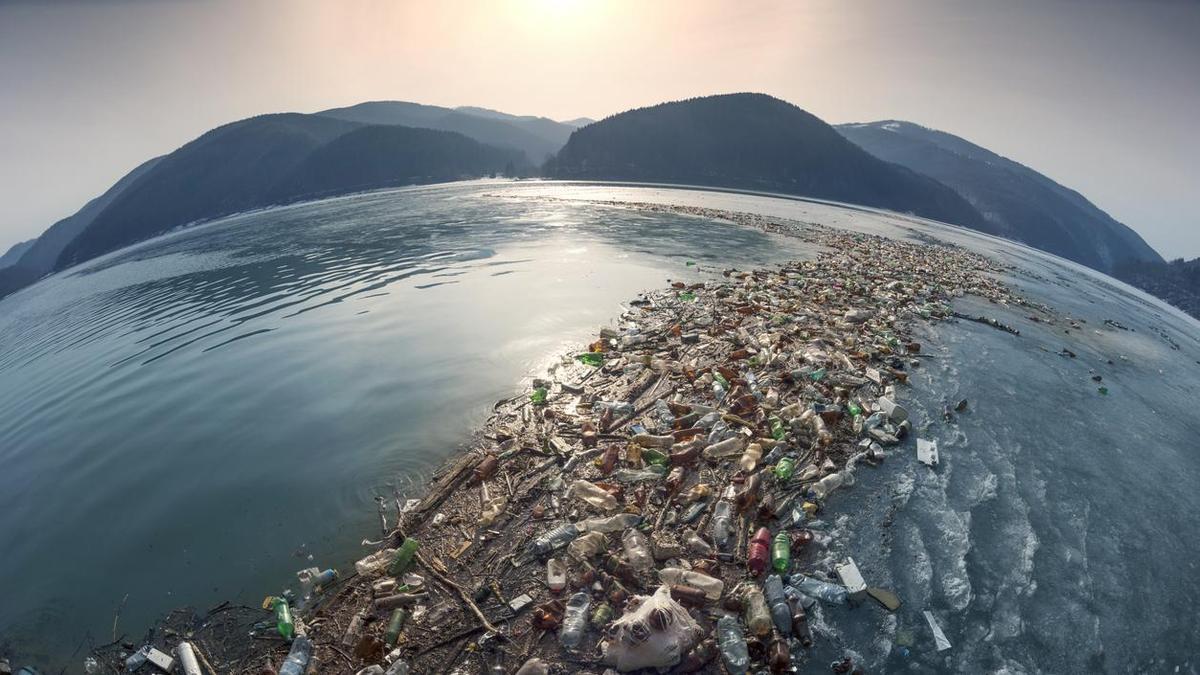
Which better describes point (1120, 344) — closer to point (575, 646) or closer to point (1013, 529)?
point (1013, 529)

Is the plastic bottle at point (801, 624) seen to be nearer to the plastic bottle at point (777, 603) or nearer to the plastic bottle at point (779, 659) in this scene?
the plastic bottle at point (777, 603)

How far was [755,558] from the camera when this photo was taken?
482 cm

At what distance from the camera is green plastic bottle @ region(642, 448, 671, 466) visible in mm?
6602

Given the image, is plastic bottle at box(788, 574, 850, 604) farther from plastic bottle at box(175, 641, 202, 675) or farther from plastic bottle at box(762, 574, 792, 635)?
plastic bottle at box(175, 641, 202, 675)

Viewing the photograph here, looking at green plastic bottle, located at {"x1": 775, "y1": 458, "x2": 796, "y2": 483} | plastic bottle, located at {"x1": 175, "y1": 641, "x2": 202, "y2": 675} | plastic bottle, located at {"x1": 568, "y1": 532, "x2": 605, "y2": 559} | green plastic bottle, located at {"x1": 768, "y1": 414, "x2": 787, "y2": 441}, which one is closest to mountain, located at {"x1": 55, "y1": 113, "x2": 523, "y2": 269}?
green plastic bottle, located at {"x1": 768, "y1": 414, "x2": 787, "y2": 441}

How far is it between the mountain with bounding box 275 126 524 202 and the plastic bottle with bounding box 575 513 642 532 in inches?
6408

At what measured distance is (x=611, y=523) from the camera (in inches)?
216

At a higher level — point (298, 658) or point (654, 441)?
point (654, 441)

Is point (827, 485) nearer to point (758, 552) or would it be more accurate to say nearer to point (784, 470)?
point (784, 470)

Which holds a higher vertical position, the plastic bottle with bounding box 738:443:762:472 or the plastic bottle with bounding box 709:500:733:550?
the plastic bottle with bounding box 738:443:762:472

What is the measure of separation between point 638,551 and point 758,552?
1.32 metres

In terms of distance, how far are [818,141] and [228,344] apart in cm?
16080

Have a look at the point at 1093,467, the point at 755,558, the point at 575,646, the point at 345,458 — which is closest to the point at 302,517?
the point at 345,458

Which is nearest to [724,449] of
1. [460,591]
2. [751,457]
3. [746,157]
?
[751,457]
